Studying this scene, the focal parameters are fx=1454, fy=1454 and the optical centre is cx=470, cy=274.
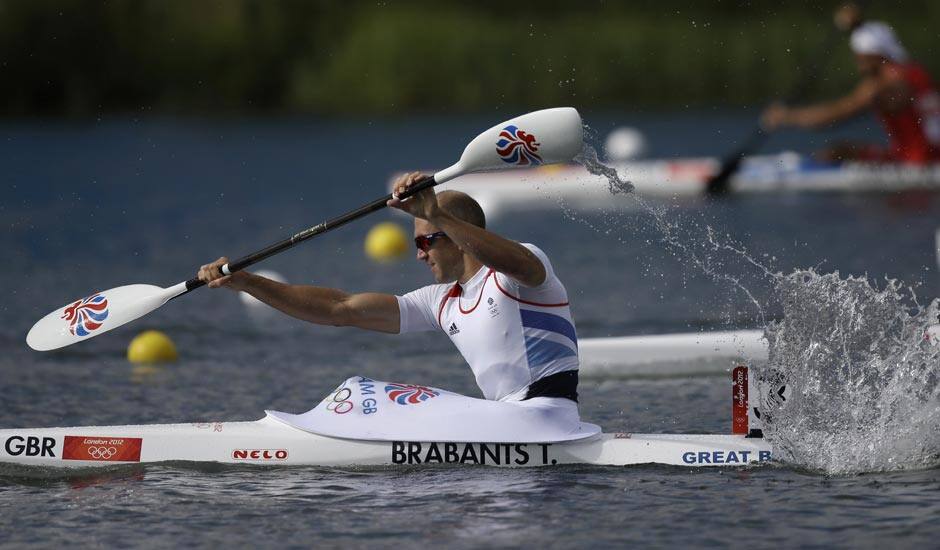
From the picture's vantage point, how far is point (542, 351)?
278 inches

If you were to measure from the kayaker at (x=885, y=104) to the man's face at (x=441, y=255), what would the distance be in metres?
10.1

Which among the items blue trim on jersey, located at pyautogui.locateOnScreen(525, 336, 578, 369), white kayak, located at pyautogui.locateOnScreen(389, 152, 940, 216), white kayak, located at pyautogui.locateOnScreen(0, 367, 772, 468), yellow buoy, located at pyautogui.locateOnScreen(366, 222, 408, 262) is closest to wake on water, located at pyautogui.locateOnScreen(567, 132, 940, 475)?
white kayak, located at pyautogui.locateOnScreen(0, 367, 772, 468)

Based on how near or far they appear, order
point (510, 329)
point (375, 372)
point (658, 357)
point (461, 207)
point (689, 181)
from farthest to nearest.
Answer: point (689, 181)
point (375, 372)
point (658, 357)
point (510, 329)
point (461, 207)

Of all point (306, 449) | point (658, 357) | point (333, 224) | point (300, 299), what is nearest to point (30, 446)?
point (306, 449)

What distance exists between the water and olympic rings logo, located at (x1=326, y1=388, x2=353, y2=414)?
1.02 ft

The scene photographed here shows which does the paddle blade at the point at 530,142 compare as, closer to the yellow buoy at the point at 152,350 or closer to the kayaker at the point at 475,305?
the kayaker at the point at 475,305

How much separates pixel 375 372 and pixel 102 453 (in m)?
3.72

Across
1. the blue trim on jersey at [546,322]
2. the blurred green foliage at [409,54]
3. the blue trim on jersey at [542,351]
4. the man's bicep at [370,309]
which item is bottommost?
the blue trim on jersey at [542,351]

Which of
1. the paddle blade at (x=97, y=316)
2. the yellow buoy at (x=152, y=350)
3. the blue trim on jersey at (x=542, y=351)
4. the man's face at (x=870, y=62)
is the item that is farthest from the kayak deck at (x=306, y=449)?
the man's face at (x=870, y=62)

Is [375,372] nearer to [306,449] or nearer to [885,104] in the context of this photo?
[306,449]

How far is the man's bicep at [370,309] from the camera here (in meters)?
7.33

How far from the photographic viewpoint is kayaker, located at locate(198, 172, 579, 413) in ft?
22.3

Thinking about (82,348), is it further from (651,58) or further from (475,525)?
(651,58)

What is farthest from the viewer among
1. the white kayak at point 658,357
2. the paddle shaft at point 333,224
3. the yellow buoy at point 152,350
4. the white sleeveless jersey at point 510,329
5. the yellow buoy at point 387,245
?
the yellow buoy at point 387,245
